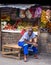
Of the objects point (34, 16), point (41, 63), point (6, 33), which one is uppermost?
point (34, 16)

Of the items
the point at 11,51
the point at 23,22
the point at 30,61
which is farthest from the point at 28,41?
the point at 23,22

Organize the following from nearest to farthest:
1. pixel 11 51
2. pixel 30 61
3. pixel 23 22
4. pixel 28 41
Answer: pixel 30 61
pixel 28 41
pixel 11 51
pixel 23 22

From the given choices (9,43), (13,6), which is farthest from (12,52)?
(13,6)

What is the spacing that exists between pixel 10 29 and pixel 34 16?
1.23 m

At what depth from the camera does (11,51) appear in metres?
11.8

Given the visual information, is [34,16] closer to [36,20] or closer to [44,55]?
[36,20]

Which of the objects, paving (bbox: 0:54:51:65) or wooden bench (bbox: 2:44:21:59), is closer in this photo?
paving (bbox: 0:54:51:65)

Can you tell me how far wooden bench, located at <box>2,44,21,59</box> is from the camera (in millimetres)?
11453

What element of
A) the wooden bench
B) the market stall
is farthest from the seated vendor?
the market stall

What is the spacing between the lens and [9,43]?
12.7m

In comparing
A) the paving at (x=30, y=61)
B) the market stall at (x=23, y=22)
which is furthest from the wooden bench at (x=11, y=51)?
Result: the market stall at (x=23, y=22)

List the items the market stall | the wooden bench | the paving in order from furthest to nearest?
the market stall → the wooden bench → the paving

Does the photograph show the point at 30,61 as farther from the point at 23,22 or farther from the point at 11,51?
the point at 23,22

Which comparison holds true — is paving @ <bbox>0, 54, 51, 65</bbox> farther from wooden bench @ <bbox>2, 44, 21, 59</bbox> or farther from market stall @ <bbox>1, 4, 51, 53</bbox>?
market stall @ <bbox>1, 4, 51, 53</bbox>
